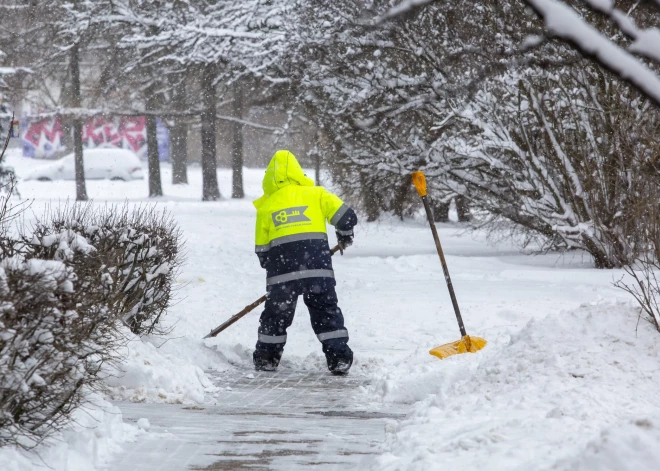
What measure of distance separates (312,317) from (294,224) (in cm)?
79

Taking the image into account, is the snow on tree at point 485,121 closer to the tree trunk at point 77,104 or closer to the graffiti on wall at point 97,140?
the tree trunk at point 77,104

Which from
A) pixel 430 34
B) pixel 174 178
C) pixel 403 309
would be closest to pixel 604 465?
pixel 403 309

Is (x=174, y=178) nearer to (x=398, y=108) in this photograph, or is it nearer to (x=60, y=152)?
(x=60, y=152)

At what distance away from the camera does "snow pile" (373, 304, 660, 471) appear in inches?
136

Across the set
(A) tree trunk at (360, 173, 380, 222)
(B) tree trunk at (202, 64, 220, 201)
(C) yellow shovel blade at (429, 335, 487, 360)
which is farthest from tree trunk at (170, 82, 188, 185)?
(C) yellow shovel blade at (429, 335, 487, 360)

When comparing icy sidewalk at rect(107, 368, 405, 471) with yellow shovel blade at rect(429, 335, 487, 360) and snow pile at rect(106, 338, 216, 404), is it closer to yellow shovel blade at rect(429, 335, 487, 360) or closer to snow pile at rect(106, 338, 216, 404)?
snow pile at rect(106, 338, 216, 404)

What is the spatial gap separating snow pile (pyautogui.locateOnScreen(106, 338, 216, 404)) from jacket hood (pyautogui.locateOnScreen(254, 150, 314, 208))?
1.82m

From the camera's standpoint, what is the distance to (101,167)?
139 ft

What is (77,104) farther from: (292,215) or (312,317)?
(312,317)

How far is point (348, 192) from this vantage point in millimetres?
17875

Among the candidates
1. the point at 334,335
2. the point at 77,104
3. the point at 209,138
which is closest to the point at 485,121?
the point at 334,335

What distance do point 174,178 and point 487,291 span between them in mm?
30191

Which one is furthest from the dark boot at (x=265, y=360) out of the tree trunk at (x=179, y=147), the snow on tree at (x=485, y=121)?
the tree trunk at (x=179, y=147)

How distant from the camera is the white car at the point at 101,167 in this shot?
40.9 metres
